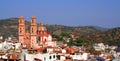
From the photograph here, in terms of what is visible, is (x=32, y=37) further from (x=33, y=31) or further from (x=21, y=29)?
(x=21, y=29)

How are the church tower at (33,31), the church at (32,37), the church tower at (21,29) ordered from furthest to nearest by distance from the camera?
the church tower at (21,29) → the church tower at (33,31) → the church at (32,37)

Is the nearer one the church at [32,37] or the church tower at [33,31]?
the church at [32,37]

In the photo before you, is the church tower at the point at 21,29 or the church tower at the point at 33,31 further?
the church tower at the point at 21,29

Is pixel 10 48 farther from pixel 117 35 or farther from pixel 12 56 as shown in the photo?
pixel 117 35

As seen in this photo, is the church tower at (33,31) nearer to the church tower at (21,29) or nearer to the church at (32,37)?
the church at (32,37)

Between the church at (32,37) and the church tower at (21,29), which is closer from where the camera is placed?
the church at (32,37)

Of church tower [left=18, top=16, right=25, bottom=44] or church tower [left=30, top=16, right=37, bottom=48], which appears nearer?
church tower [left=30, top=16, right=37, bottom=48]

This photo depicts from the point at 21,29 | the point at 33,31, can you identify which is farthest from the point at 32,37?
the point at 21,29

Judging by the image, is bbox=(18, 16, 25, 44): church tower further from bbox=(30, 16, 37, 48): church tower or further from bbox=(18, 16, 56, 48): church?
bbox=(30, 16, 37, 48): church tower

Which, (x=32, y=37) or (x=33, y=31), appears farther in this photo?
(x=33, y=31)

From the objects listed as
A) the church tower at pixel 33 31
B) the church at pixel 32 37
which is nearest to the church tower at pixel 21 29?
the church at pixel 32 37

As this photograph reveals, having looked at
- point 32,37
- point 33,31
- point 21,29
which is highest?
point 21,29

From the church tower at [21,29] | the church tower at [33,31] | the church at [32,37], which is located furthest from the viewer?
the church tower at [21,29]

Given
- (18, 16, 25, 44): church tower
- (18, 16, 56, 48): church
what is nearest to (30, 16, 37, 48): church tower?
(18, 16, 56, 48): church
